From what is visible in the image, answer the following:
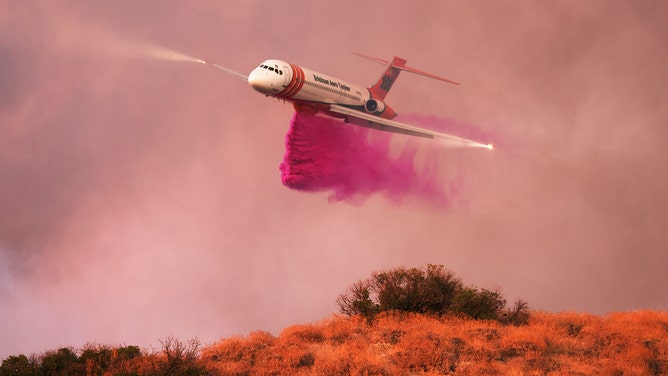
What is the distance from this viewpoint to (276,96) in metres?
38.2

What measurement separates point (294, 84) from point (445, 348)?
2109 centimetres

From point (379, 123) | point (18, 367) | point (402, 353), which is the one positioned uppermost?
point (379, 123)

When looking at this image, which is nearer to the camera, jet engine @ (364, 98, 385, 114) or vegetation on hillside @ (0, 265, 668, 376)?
vegetation on hillside @ (0, 265, 668, 376)

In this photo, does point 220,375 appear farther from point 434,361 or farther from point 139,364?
point 434,361

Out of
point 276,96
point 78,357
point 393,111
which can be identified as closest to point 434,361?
point 78,357

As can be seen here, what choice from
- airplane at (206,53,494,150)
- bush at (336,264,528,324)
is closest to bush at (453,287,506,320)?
bush at (336,264,528,324)

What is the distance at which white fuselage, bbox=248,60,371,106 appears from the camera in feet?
121

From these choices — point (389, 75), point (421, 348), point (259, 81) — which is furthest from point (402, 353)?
point (389, 75)

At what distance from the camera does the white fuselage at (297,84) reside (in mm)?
36844

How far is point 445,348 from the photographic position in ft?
73.7

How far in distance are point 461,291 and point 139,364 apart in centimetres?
1479

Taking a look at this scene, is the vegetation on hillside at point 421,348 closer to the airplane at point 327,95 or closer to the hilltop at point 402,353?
the hilltop at point 402,353

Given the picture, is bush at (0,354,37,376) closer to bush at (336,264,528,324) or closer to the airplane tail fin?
bush at (336,264,528,324)

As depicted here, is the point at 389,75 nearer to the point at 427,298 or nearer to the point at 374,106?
the point at 374,106
